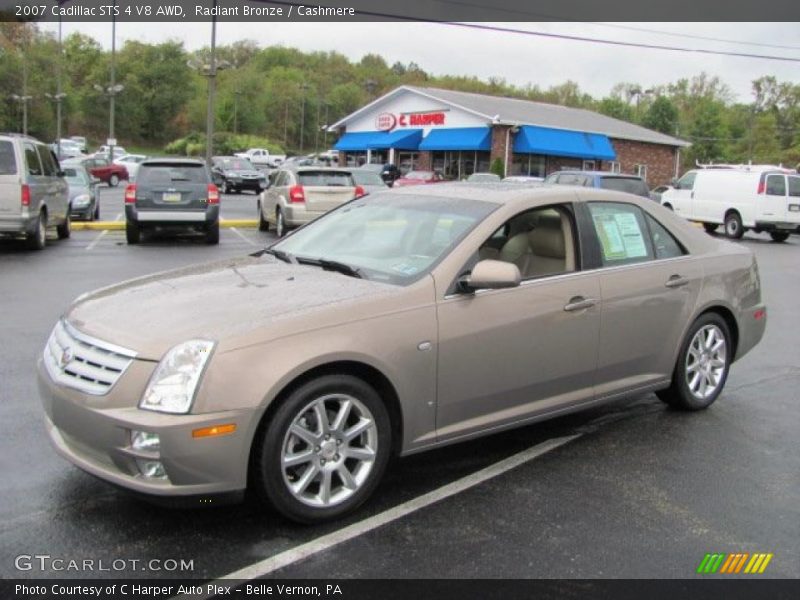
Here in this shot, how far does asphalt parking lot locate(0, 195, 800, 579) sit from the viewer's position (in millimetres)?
3387

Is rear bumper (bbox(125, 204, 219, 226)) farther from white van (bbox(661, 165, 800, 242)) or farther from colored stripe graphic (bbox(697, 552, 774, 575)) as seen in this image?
white van (bbox(661, 165, 800, 242))

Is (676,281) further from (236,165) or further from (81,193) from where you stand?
(236,165)

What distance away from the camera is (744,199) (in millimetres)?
22344

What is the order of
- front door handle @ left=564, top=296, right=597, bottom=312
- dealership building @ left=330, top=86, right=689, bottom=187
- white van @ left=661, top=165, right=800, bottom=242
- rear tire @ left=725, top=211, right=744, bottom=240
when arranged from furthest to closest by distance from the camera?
dealership building @ left=330, top=86, right=689, bottom=187
rear tire @ left=725, top=211, right=744, bottom=240
white van @ left=661, top=165, right=800, bottom=242
front door handle @ left=564, top=296, right=597, bottom=312

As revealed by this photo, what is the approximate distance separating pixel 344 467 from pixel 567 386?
1579 mm

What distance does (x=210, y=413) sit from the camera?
Result: 3332mm

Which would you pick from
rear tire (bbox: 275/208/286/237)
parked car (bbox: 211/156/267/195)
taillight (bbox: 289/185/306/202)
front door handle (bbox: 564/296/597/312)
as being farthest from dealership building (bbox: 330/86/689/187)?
front door handle (bbox: 564/296/597/312)

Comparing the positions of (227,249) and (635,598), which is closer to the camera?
(635,598)

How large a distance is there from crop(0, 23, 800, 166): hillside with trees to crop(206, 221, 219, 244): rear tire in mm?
61215

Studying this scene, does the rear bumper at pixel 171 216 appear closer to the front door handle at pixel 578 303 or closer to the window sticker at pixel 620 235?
the window sticker at pixel 620 235

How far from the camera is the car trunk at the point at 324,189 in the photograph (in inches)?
661

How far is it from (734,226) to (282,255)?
67.5 feet

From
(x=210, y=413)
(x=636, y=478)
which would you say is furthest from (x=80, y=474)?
(x=636, y=478)

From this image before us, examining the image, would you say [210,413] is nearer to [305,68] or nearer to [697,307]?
[697,307]
